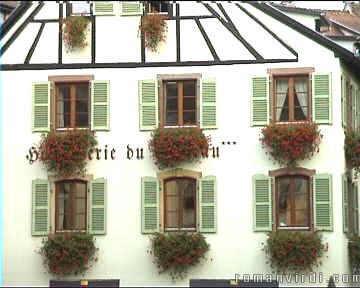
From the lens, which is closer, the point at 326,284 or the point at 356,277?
the point at 326,284

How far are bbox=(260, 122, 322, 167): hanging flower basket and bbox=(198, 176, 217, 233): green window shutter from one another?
4.97 feet

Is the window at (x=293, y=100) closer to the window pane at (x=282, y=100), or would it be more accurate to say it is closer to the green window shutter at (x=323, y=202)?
the window pane at (x=282, y=100)

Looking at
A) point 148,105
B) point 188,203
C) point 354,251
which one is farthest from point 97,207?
point 354,251

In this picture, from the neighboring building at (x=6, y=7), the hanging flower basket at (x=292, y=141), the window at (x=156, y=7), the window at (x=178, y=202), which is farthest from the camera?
the neighboring building at (x=6, y=7)

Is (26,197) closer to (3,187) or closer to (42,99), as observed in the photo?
(3,187)

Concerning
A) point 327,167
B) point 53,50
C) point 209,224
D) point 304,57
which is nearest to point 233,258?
point 209,224

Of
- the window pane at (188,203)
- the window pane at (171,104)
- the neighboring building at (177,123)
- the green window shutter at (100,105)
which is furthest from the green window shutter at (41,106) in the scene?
the window pane at (188,203)

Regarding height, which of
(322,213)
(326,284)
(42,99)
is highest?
(42,99)

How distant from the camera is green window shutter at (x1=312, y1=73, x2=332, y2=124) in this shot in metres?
22.5

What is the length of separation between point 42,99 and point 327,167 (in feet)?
21.2

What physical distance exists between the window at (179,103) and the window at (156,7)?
1722 mm

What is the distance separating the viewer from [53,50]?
76.9 ft

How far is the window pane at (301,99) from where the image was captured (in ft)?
74.5

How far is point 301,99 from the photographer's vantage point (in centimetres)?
2277
